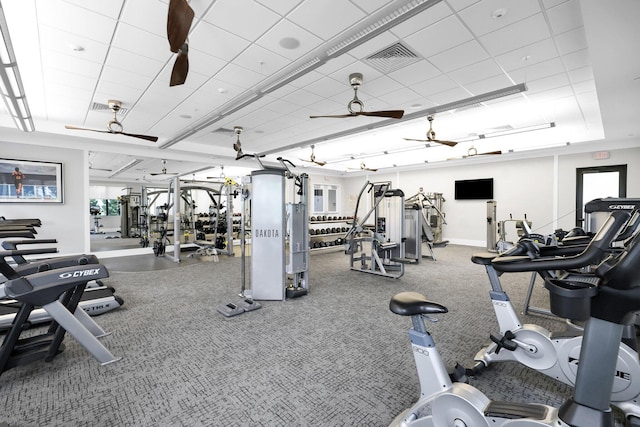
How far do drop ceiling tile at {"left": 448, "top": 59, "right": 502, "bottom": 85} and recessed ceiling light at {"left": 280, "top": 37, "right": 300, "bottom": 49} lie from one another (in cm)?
215

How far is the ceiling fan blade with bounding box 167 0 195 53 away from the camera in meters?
1.73

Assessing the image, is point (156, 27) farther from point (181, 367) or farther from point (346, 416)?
point (346, 416)

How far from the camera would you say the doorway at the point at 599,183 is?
741 cm

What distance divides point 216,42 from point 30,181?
597 centimetres

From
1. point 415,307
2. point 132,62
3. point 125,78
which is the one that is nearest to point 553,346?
point 415,307

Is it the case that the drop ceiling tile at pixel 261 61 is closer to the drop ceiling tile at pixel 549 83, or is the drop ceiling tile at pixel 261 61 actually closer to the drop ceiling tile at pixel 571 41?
the drop ceiling tile at pixel 571 41

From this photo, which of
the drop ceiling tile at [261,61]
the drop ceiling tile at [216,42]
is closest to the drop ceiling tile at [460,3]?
the drop ceiling tile at [261,61]

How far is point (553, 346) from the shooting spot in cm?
193

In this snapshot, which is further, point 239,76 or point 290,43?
point 239,76

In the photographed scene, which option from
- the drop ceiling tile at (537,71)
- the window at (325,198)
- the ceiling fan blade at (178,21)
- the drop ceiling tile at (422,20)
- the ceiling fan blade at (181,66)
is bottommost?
the window at (325,198)

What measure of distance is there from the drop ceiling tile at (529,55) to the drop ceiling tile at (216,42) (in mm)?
3084

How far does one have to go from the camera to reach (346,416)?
179cm

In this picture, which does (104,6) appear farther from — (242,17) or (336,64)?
(336,64)

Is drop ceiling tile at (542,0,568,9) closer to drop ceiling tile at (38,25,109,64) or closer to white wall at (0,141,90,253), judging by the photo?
drop ceiling tile at (38,25,109,64)
